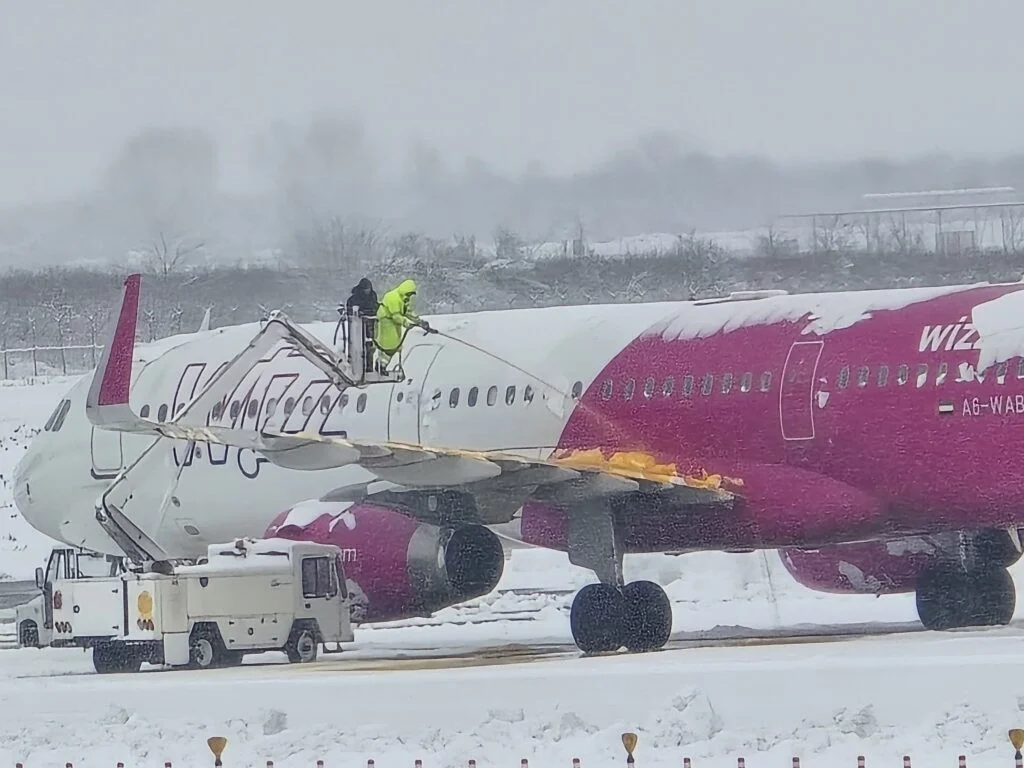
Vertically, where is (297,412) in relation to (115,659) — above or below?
above

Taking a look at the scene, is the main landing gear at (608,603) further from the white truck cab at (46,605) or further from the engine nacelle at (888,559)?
the white truck cab at (46,605)

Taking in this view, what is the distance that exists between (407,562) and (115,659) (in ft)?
11.5

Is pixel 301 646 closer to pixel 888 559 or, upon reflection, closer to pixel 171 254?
pixel 888 559

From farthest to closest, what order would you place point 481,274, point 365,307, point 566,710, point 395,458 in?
point 481,274, point 365,307, point 395,458, point 566,710

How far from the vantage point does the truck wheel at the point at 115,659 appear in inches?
914

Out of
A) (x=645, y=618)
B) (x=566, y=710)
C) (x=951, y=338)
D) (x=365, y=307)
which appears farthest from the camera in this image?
(x=365, y=307)

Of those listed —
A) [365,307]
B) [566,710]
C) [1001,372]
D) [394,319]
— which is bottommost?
[566,710]

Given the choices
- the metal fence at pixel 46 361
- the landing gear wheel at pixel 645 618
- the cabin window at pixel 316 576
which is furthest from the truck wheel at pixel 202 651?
the metal fence at pixel 46 361

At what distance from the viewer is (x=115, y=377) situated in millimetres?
21031

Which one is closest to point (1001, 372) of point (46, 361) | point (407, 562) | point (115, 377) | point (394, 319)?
point (407, 562)

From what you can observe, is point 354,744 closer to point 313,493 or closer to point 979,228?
point 313,493

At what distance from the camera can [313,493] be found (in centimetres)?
2534

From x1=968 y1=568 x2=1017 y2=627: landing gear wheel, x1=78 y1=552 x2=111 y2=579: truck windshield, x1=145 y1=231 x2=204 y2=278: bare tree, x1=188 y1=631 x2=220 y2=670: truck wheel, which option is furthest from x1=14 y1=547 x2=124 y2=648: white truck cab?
x1=968 y1=568 x2=1017 y2=627: landing gear wheel

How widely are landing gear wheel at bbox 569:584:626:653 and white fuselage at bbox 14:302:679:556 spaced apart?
2.52 metres
